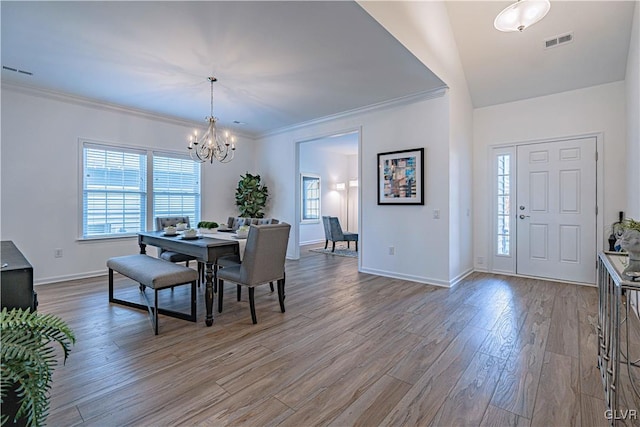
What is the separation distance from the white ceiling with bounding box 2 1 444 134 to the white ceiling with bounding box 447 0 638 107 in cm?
87

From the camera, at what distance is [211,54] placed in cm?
317

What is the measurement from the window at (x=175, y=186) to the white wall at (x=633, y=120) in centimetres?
637

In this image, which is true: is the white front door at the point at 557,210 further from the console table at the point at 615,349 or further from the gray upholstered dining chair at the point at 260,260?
the gray upholstered dining chair at the point at 260,260

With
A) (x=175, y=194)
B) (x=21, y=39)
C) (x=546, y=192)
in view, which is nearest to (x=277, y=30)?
(x=21, y=39)

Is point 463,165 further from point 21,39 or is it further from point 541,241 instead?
point 21,39

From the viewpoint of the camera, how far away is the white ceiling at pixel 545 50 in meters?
3.48

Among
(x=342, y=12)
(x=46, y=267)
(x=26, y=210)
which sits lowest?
(x=46, y=267)

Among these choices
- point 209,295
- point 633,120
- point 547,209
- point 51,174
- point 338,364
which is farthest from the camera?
point 547,209

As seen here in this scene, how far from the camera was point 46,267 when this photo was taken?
4.29 metres

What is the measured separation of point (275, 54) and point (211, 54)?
66 centimetres

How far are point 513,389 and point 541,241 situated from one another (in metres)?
3.53

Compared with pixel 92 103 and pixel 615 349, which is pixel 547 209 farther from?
pixel 92 103

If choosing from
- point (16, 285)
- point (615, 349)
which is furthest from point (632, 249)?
point (16, 285)

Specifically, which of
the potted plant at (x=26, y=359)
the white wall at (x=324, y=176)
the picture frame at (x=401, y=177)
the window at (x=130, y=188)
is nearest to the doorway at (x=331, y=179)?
the white wall at (x=324, y=176)
